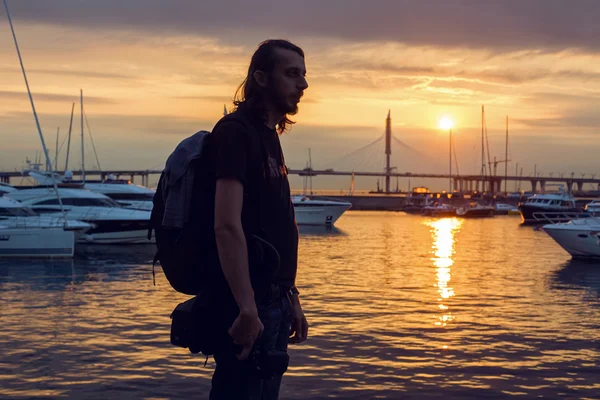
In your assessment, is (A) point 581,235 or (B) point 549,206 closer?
(A) point 581,235

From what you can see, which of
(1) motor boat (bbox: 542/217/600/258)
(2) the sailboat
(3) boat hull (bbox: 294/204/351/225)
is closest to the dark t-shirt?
(2) the sailboat

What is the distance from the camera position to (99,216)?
1169 inches

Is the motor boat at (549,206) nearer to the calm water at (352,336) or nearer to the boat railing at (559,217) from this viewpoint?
the boat railing at (559,217)

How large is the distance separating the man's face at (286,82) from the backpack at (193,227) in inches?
9.1

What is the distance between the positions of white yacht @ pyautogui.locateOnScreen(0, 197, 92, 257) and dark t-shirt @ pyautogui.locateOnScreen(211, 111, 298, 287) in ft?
70.2

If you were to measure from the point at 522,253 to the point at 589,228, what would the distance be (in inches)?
271

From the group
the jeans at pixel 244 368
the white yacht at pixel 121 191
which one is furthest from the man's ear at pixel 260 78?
the white yacht at pixel 121 191

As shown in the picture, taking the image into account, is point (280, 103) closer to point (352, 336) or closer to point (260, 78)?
point (260, 78)

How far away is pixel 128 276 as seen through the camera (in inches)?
774

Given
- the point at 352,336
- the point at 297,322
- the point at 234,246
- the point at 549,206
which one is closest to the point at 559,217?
the point at 549,206

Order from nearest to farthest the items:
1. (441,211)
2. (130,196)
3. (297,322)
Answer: (297,322) < (130,196) < (441,211)

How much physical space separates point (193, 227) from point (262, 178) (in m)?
0.32

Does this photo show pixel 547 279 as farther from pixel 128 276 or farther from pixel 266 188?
pixel 266 188

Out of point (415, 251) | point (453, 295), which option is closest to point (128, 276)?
point (453, 295)
